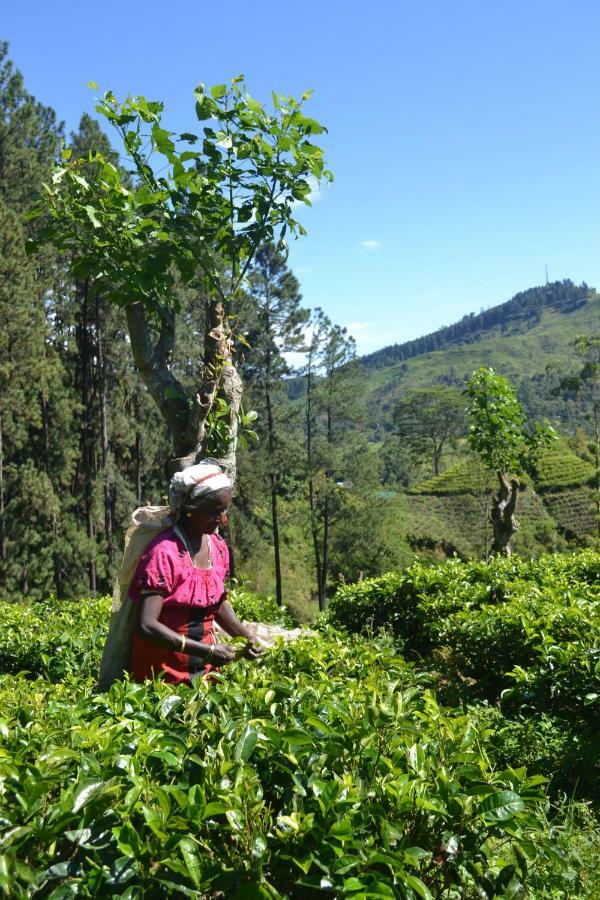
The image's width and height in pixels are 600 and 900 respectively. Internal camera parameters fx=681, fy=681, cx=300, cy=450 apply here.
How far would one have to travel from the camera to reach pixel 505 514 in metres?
10.7

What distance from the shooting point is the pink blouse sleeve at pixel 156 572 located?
3.04 m

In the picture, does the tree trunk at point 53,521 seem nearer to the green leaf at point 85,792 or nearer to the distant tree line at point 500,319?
the green leaf at point 85,792

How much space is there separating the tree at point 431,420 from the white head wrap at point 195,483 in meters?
65.2

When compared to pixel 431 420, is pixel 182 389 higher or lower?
lower

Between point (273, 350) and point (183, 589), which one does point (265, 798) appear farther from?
point (273, 350)

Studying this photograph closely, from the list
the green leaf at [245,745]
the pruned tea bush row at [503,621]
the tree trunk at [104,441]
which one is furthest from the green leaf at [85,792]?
the tree trunk at [104,441]

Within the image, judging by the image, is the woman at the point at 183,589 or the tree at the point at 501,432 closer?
the woman at the point at 183,589

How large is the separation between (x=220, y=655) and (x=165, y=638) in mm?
263

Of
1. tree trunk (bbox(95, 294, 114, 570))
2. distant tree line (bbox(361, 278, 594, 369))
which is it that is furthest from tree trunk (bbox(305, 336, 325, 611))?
distant tree line (bbox(361, 278, 594, 369))

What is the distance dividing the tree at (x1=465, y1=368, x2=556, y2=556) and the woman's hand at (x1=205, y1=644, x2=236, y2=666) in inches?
312

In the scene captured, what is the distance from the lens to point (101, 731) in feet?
7.09

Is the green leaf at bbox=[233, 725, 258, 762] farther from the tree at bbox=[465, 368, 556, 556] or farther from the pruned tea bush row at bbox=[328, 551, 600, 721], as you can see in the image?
the tree at bbox=[465, 368, 556, 556]

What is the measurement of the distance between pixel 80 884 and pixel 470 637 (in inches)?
171

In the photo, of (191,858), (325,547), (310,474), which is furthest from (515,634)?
(325,547)
